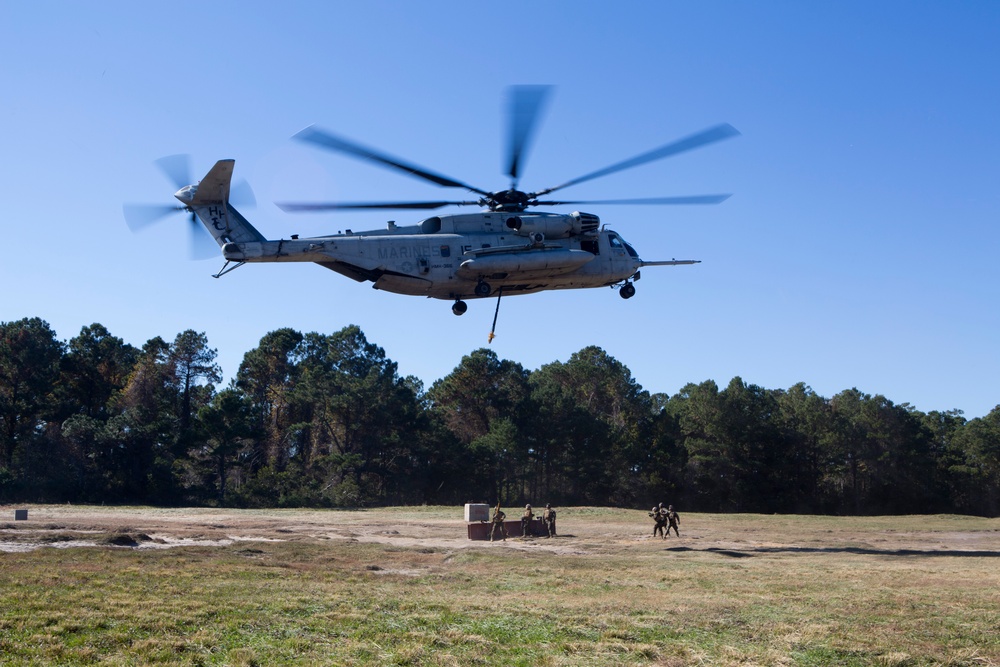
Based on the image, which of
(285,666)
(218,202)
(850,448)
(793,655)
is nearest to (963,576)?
(793,655)

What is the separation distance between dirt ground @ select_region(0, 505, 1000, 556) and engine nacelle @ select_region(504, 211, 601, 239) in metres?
9.65

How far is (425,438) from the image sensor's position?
229ft

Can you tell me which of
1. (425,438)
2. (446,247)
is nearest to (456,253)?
(446,247)

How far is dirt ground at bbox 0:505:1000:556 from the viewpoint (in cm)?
2703

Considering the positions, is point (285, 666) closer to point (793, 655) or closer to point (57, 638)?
point (57, 638)

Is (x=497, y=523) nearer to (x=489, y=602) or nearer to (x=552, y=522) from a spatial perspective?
(x=552, y=522)

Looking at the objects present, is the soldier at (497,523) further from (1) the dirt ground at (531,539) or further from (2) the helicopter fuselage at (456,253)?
(2) the helicopter fuselage at (456,253)

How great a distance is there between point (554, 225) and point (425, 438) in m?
43.6

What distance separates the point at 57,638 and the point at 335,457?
54.5m

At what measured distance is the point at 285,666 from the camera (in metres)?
11.1

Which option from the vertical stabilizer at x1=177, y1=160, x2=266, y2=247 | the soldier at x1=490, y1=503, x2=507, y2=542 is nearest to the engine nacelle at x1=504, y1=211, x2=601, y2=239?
the vertical stabilizer at x1=177, y1=160, x2=266, y2=247

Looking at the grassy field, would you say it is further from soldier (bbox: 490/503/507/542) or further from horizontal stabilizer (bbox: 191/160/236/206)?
horizontal stabilizer (bbox: 191/160/236/206)

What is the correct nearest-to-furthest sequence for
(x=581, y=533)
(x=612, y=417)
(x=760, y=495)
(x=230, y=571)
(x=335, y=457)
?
(x=230, y=571), (x=581, y=533), (x=335, y=457), (x=760, y=495), (x=612, y=417)

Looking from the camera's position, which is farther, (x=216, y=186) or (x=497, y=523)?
(x=497, y=523)
